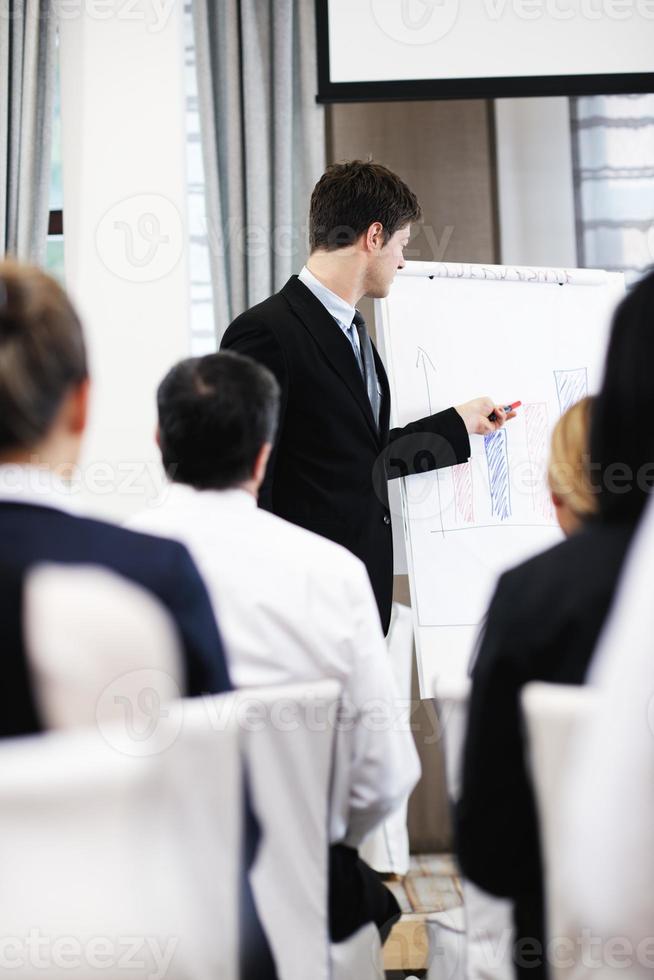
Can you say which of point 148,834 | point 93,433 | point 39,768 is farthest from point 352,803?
point 93,433

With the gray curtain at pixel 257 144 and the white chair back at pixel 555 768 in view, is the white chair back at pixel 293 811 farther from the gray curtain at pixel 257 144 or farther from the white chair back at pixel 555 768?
the gray curtain at pixel 257 144

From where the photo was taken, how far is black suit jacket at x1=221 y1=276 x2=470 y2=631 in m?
2.12

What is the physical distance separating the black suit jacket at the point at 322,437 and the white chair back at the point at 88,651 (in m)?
1.22

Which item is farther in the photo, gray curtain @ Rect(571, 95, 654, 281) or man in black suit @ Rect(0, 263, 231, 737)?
gray curtain @ Rect(571, 95, 654, 281)

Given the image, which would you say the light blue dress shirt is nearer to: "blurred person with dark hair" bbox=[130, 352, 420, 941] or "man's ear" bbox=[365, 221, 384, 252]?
"man's ear" bbox=[365, 221, 384, 252]

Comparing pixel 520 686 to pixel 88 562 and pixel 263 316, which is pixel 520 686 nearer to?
pixel 88 562

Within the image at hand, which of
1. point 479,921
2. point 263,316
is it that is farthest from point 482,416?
point 479,921

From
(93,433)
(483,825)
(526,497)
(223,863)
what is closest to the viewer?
(223,863)

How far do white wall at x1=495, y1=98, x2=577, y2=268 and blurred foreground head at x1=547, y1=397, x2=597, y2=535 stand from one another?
7.47 feet

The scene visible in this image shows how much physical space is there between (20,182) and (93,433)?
82cm

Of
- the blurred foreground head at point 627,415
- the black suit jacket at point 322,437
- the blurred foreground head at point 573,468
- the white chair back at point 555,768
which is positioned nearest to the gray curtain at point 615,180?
the black suit jacket at point 322,437

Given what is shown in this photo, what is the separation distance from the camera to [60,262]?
3.22m

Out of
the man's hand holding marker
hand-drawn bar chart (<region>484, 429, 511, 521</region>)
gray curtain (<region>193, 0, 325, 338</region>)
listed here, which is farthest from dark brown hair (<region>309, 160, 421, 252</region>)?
gray curtain (<region>193, 0, 325, 338</region>)

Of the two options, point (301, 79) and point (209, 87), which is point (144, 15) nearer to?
point (209, 87)
